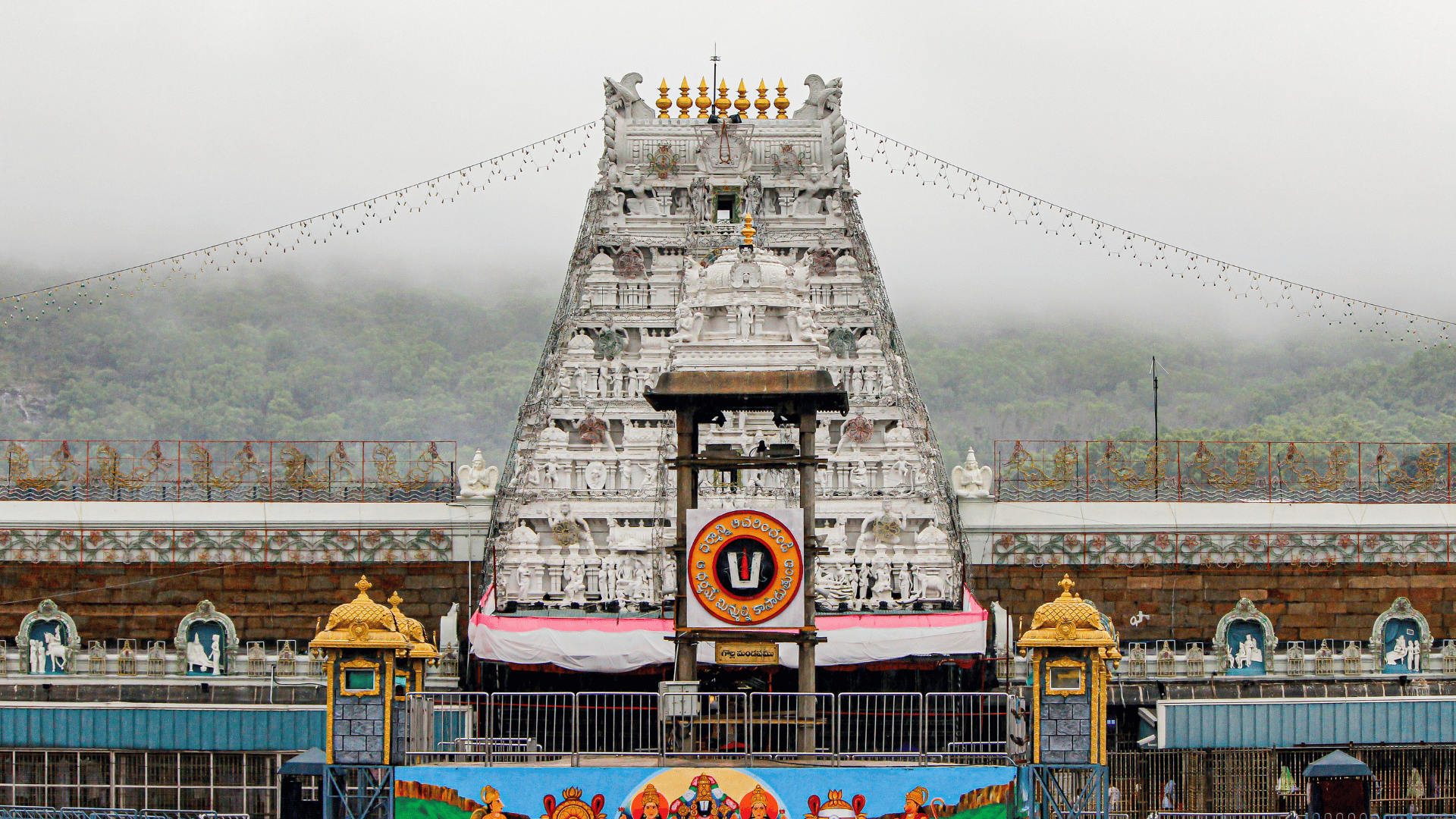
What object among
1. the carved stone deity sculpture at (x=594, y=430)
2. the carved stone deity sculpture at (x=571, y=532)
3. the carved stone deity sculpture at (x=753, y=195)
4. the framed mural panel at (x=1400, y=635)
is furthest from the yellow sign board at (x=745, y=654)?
the carved stone deity sculpture at (x=753, y=195)

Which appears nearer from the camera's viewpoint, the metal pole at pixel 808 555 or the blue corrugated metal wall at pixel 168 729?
the metal pole at pixel 808 555

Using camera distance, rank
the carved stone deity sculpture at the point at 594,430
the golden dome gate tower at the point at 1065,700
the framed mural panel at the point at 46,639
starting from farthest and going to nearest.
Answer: the framed mural panel at the point at 46,639 → the carved stone deity sculpture at the point at 594,430 → the golden dome gate tower at the point at 1065,700

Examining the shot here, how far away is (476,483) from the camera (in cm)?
4047

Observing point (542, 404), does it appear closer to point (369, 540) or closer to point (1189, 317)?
point (369, 540)

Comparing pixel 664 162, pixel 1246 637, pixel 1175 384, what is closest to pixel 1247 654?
pixel 1246 637

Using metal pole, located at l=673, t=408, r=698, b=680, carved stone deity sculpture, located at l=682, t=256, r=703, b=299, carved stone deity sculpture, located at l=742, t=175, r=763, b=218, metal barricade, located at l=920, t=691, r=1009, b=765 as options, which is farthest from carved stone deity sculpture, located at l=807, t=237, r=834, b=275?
metal pole, located at l=673, t=408, r=698, b=680

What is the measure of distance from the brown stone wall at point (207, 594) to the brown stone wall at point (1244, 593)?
12.6 m

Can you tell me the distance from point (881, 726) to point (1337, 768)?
6652mm

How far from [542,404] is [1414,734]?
1936cm

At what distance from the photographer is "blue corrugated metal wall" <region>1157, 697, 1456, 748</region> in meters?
32.2

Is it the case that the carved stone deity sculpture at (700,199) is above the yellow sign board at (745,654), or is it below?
above

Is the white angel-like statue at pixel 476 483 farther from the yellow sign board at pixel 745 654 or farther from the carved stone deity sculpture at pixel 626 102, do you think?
the yellow sign board at pixel 745 654

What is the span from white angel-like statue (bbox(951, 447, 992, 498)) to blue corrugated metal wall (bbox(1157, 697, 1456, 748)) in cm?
919

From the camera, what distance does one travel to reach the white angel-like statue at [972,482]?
4044cm
